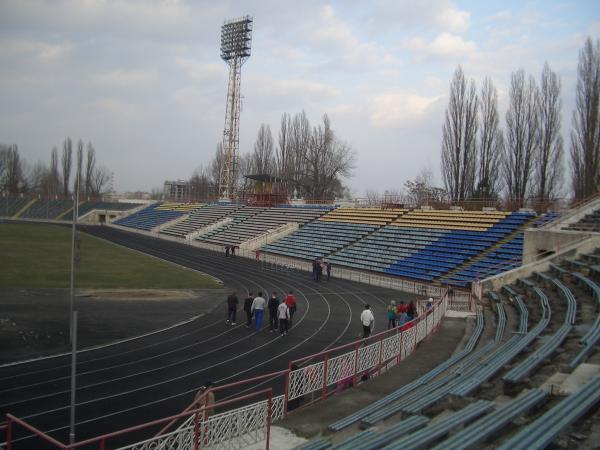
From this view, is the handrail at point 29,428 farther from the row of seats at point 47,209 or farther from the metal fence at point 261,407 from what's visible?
the row of seats at point 47,209

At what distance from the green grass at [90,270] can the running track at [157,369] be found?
688 cm

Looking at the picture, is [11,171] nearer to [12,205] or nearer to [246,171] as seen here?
[12,205]

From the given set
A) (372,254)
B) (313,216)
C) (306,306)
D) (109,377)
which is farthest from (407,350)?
(313,216)

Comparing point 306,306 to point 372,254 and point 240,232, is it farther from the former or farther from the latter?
point 240,232

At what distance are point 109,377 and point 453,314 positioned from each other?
12.0m

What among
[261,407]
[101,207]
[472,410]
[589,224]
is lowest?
[261,407]

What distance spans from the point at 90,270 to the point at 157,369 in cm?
2015

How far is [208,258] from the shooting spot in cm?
4081

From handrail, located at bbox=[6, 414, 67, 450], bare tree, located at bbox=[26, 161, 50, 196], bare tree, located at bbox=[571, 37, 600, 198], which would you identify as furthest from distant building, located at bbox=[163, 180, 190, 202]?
handrail, located at bbox=[6, 414, 67, 450]

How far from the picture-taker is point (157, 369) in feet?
40.5

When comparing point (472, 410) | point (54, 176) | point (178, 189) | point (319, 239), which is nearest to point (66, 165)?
point (54, 176)

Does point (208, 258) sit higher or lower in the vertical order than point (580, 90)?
lower

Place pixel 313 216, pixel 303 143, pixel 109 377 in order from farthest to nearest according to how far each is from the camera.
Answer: pixel 303 143 → pixel 313 216 → pixel 109 377

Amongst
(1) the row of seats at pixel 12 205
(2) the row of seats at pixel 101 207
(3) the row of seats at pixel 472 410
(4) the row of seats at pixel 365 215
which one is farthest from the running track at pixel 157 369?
(1) the row of seats at pixel 12 205
